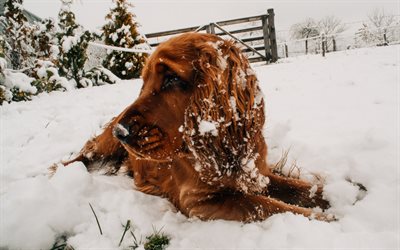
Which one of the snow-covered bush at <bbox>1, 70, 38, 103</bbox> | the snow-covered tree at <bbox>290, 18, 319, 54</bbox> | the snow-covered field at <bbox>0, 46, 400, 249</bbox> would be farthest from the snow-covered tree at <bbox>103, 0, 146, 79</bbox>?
the snow-covered tree at <bbox>290, 18, 319, 54</bbox>

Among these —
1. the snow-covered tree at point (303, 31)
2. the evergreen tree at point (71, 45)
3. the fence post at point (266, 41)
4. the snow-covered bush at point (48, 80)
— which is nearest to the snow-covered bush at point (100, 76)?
the evergreen tree at point (71, 45)

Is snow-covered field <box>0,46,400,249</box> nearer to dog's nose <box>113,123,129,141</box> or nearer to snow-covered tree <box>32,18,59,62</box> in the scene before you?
dog's nose <box>113,123,129,141</box>

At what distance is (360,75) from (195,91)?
4.18 meters

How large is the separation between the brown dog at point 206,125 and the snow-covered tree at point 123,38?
322 inches

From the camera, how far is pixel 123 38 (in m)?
10.0

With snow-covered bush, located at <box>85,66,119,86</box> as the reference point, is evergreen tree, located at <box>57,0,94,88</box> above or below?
above

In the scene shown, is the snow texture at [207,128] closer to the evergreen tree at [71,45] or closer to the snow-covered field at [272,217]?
the snow-covered field at [272,217]

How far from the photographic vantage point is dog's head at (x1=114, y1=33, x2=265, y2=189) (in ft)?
6.16

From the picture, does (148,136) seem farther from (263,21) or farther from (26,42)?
(263,21)

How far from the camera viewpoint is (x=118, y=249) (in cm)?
143

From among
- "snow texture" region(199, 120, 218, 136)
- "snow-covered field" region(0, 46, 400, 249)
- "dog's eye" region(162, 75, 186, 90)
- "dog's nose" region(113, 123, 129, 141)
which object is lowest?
"snow-covered field" region(0, 46, 400, 249)

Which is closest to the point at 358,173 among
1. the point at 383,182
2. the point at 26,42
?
the point at 383,182

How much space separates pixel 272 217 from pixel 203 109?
726 millimetres

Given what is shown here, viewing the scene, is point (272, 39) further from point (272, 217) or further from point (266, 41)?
point (272, 217)
